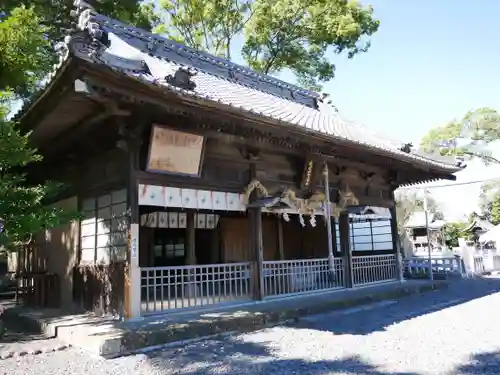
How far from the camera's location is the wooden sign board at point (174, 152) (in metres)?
7.12

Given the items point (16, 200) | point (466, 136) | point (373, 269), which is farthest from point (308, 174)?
point (466, 136)

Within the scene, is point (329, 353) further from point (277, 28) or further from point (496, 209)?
point (496, 209)

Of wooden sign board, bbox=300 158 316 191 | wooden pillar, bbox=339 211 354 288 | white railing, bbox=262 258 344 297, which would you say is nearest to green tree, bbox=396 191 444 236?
wooden pillar, bbox=339 211 354 288

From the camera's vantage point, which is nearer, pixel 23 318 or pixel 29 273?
pixel 23 318

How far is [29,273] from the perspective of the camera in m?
10.1

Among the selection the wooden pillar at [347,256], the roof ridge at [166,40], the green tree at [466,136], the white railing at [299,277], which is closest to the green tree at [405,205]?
the green tree at [466,136]

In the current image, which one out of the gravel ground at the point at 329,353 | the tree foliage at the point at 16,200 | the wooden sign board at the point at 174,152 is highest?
the wooden sign board at the point at 174,152

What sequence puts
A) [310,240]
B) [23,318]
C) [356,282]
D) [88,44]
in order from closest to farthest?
[88,44], [23,318], [356,282], [310,240]

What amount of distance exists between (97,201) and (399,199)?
2520cm

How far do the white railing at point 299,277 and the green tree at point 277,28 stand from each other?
1254cm

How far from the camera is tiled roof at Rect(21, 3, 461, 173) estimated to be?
28.8ft

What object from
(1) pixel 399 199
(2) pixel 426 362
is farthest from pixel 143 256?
(1) pixel 399 199

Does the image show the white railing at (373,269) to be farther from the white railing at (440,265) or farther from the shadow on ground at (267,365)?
the shadow on ground at (267,365)

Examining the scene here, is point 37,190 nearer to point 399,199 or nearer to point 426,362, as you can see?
point 426,362
